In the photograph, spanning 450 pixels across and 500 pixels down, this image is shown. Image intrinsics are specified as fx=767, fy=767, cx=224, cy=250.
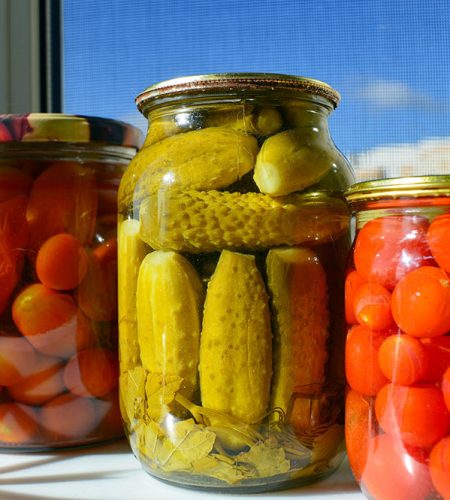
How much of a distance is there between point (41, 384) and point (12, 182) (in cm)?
19

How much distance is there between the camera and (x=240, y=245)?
57 cm

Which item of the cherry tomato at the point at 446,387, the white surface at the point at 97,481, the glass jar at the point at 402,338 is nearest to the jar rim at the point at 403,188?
the glass jar at the point at 402,338

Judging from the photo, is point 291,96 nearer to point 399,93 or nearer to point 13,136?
point 13,136

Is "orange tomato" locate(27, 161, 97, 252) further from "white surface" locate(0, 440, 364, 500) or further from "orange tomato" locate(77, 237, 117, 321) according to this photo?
"white surface" locate(0, 440, 364, 500)

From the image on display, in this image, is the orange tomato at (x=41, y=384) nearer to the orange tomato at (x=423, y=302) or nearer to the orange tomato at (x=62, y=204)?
the orange tomato at (x=62, y=204)

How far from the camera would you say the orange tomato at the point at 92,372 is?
2.32 ft

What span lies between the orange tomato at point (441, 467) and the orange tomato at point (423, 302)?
71 mm

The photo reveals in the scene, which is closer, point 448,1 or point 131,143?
point 131,143

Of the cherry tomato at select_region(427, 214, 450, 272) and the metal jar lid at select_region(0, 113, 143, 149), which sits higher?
the metal jar lid at select_region(0, 113, 143, 149)

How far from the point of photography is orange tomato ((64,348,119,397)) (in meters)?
0.71

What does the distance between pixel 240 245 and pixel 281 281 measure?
41mm

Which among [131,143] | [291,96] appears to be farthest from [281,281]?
[131,143]

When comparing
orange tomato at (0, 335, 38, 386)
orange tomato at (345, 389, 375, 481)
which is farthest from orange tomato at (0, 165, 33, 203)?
orange tomato at (345, 389, 375, 481)

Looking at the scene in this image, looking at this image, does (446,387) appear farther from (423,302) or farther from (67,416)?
(67,416)
